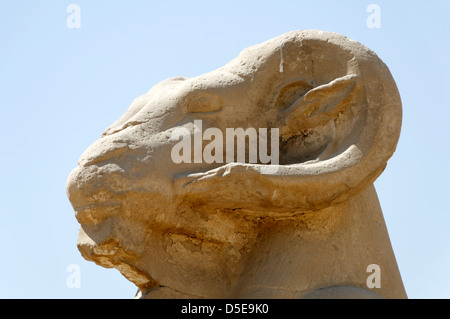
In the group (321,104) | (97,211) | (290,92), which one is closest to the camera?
(97,211)

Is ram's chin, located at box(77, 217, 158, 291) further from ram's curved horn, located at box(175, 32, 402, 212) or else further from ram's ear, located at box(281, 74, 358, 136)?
ram's ear, located at box(281, 74, 358, 136)

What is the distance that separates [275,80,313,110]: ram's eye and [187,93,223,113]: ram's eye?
0.39 meters

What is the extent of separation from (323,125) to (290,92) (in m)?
0.31

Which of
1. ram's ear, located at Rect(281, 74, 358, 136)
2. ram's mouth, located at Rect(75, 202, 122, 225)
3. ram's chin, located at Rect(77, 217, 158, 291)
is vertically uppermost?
ram's ear, located at Rect(281, 74, 358, 136)

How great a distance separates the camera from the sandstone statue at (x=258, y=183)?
555 centimetres

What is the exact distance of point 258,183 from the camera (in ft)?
18.2

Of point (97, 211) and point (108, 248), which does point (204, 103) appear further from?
point (108, 248)

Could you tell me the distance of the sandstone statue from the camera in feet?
18.2

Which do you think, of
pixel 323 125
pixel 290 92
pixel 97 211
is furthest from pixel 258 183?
pixel 97 211

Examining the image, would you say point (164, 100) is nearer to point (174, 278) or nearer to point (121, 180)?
point (121, 180)

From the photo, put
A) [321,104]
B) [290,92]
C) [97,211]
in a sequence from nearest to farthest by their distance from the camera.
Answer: [97,211] < [321,104] < [290,92]

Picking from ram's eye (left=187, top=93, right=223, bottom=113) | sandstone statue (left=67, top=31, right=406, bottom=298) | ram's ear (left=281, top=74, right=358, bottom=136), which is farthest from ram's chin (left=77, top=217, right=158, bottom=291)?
ram's ear (left=281, top=74, right=358, bottom=136)

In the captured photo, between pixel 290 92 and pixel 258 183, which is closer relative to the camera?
pixel 258 183
